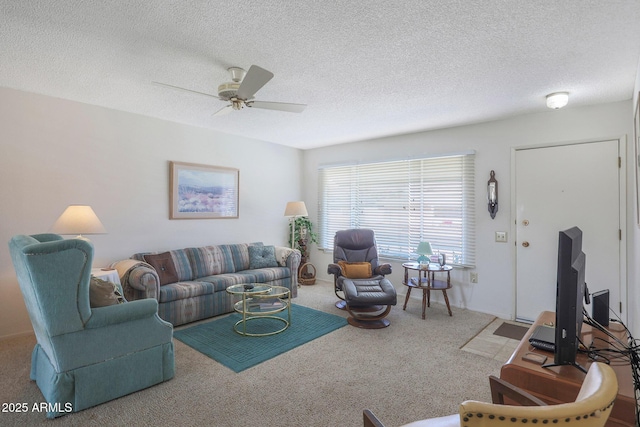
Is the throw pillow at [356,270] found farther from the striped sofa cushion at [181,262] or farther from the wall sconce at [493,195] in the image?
the striped sofa cushion at [181,262]

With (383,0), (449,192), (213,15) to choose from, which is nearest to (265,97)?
(213,15)

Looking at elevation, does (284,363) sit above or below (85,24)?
below

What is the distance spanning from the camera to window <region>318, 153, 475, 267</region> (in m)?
4.38

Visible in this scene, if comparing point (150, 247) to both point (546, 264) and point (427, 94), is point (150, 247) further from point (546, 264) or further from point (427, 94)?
point (546, 264)

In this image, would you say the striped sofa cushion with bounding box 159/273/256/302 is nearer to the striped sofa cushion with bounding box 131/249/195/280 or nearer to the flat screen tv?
the striped sofa cushion with bounding box 131/249/195/280

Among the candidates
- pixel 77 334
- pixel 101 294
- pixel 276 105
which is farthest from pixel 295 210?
pixel 77 334

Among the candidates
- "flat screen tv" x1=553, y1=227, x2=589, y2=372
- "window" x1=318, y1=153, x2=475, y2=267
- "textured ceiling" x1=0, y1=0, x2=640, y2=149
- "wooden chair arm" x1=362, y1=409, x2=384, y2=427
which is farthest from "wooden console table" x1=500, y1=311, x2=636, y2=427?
"window" x1=318, y1=153, x2=475, y2=267

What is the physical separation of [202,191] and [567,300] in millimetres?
4425

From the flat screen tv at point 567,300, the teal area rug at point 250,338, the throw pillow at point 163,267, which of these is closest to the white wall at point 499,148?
the teal area rug at point 250,338

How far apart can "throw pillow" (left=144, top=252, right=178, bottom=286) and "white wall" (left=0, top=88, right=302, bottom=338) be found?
13.6 inches

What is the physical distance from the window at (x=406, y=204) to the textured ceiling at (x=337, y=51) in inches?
43.7

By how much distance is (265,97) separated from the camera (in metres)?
3.34

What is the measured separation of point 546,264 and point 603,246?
21.8 inches

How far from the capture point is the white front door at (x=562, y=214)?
11.0ft
